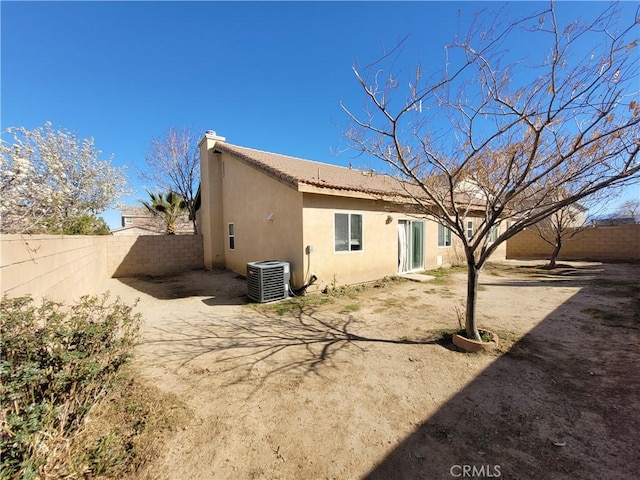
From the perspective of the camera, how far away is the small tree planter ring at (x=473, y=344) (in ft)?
13.6

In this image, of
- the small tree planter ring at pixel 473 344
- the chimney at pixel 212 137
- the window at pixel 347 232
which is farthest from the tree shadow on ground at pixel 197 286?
the chimney at pixel 212 137

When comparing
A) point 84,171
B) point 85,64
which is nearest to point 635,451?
point 85,64

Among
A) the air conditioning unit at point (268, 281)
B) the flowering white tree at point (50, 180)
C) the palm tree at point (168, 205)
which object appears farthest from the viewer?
the palm tree at point (168, 205)

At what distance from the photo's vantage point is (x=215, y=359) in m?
4.04

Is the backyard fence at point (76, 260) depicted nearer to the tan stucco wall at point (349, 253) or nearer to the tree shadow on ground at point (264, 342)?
the tree shadow on ground at point (264, 342)

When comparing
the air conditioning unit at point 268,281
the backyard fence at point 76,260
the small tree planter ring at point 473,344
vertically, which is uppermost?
the backyard fence at point 76,260

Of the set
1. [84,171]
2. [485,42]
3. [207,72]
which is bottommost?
[485,42]

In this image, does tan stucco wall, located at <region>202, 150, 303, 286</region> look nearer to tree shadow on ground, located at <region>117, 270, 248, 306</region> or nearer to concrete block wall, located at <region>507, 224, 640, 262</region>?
tree shadow on ground, located at <region>117, 270, 248, 306</region>

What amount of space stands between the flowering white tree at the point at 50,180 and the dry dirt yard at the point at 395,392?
309 cm

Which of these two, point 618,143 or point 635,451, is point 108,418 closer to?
point 635,451

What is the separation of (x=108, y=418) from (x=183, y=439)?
2.94 ft

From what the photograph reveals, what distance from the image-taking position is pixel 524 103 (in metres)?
3.53

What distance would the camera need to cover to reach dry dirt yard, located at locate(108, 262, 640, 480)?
2186mm

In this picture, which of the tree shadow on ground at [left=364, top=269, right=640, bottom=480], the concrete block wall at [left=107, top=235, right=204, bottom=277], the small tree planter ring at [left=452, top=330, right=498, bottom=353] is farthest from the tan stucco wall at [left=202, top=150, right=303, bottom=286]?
the tree shadow on ground at [left=364, top=269, right=640, bottom=480]
